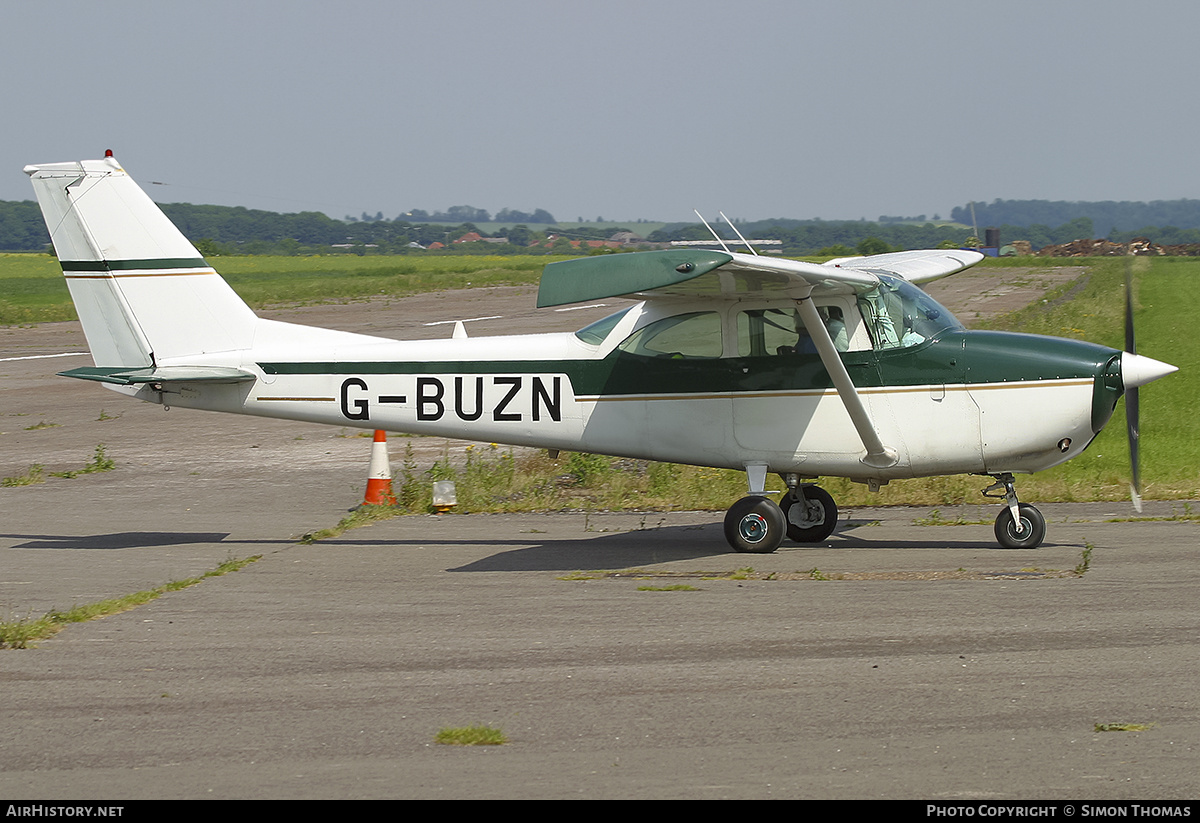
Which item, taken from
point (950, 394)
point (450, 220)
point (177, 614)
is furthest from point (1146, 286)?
point (450, 220)

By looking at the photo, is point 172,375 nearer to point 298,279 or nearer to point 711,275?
point 711,275

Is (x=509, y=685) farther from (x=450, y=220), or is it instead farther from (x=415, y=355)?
(x=450, y=220)

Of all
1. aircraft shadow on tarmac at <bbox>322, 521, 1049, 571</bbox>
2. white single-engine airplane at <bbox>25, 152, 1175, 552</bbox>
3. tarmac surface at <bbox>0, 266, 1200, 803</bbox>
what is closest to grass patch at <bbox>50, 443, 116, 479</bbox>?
tarmac surface at <bbox>0, 266, 1200, 803</bbox>

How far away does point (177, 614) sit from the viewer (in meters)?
8.16

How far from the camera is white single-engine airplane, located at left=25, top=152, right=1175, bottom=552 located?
9.54m

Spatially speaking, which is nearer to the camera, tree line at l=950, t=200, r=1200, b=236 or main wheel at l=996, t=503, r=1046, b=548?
main wheel at l=996, t=503, r=1046, b=548

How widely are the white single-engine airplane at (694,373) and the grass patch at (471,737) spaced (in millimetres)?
4118

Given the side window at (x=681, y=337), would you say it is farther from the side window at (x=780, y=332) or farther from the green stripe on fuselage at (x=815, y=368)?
the side window at (x=780, y=332)

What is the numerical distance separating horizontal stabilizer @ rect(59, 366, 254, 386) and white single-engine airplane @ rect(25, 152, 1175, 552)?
19 millimetres

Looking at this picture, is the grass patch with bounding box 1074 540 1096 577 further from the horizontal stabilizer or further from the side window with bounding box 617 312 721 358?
the horizontal stabilizer

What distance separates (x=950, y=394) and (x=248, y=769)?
640cm

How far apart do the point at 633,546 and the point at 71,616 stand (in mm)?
4516

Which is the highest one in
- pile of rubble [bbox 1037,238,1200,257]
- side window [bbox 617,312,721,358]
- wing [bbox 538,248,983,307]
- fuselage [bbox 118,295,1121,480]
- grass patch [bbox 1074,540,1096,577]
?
Result: pile of rubble [bbox 1037,238,1200,257]

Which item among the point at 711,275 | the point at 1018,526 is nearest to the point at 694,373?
the point at 711,275
